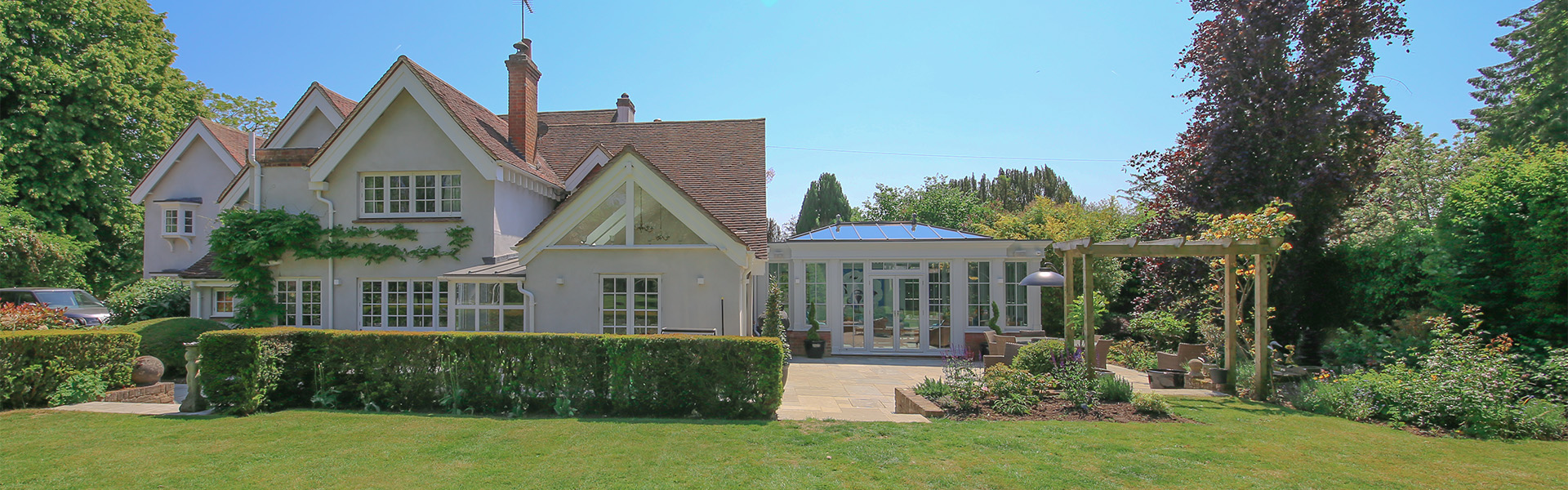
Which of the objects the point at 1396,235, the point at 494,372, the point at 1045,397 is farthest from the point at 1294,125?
the point at 494,372

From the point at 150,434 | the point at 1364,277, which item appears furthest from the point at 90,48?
the point at 1364,277

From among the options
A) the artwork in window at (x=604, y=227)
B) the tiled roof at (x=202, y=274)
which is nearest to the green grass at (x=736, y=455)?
the artwork in window at (x=604, y=227)

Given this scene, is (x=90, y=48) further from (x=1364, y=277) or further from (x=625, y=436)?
(x=1364, y=277)

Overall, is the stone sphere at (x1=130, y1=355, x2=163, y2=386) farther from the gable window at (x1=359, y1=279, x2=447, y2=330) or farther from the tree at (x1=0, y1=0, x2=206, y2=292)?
the tree at (x1=0, y1=0, x2=206, y2=292)

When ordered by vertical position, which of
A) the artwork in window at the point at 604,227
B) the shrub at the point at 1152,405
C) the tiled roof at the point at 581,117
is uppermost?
the tiled roof at the point at 581,117

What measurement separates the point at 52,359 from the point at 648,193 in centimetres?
867

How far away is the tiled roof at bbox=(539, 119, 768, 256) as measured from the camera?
53.1ft

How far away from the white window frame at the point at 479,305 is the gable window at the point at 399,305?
557 millimetres

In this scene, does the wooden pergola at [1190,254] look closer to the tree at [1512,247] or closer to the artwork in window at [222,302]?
the tree at [1512,247]

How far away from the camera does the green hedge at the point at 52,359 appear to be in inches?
359

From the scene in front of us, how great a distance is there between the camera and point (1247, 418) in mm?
8555

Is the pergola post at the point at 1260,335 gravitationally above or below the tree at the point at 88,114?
below

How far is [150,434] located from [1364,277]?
734 inches

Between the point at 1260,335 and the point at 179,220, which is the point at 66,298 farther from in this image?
the point at 1260,335
